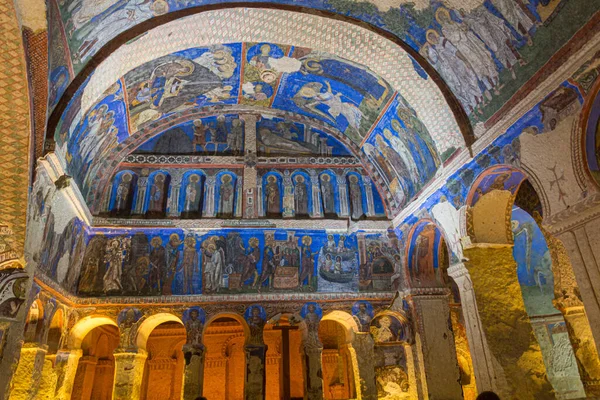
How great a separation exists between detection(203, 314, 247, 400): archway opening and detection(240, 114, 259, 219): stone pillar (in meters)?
4.74

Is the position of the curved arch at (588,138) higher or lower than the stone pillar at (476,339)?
higher

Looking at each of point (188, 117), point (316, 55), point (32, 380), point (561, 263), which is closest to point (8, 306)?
point (32, 380)

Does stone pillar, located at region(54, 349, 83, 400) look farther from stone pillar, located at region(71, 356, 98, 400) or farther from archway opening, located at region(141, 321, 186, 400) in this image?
stone pillar, located at region(71, 356, 98, 400)

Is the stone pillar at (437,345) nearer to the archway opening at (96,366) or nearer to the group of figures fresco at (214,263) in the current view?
the group of figures fresco at (214,263)

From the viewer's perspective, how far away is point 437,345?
9.00 meters

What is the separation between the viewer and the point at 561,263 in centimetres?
823

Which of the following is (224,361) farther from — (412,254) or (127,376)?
(412,254)

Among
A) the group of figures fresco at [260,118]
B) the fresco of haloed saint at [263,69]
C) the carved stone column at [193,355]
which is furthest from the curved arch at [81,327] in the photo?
the fresco of haloed saint at [263,69]

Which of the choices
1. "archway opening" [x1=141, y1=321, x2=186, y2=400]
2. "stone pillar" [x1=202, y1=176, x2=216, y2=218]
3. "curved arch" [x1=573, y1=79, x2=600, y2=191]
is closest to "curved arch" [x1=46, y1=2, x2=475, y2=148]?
"curved arch" [x1=573, y1=79, x2=600, y2=191]

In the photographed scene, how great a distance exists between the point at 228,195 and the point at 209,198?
1.55 ft

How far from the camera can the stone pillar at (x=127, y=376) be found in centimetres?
849

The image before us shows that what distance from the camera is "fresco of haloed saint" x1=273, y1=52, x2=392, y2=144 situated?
8.79m

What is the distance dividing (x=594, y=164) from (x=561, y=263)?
4.02 m

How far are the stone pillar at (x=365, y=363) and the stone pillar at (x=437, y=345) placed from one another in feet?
3.63
